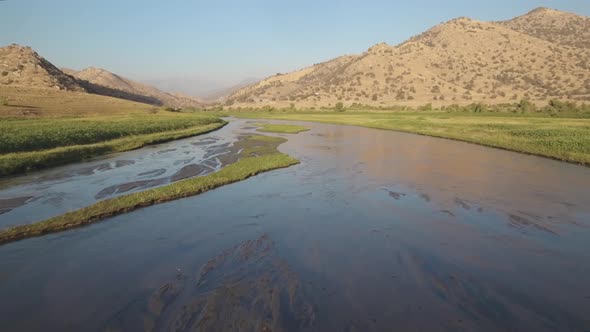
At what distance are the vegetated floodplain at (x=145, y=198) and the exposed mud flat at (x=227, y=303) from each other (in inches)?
262

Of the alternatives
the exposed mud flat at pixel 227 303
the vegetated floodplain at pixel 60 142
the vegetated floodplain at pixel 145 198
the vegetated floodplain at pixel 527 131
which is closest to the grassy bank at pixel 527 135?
the vegetated floodplain at pixel 527 131

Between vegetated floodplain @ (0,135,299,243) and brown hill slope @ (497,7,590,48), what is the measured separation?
121 meters

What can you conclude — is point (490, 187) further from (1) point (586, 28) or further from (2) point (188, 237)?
(1) point (586, 28)

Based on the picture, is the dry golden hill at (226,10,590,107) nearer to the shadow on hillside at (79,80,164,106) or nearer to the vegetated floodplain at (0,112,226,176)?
the shadow on hillside at (79,80,164,106)

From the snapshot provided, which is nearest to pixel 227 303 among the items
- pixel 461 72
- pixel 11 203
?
pixel 11 203

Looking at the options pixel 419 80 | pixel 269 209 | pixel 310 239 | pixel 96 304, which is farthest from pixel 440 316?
pixel 419 80

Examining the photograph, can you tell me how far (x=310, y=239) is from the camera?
1308 centimetres

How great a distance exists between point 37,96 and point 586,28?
511 feet

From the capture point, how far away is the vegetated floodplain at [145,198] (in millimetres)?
13070

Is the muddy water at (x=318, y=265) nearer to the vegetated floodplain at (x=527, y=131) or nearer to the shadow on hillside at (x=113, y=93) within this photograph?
the vegetated floodplain at (x=527, y=131)

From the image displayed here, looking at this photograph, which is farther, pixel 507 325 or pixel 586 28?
pixel 586 28

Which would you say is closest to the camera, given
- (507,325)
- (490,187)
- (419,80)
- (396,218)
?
(507,325)

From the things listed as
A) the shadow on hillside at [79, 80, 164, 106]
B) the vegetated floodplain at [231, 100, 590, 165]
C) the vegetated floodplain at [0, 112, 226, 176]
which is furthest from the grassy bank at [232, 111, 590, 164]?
the shadow on hillside at [79, 80, 164, 106]

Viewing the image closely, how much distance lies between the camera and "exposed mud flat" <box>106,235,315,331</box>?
795cm
